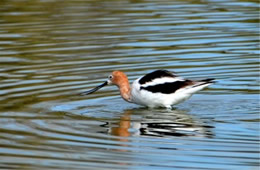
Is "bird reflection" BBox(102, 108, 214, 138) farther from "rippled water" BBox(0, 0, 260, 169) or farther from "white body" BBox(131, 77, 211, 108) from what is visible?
"white body" BBox(131, 77, 211, 108)

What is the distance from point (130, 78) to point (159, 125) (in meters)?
3.19

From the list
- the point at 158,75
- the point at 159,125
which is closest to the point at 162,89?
the point at 158,75

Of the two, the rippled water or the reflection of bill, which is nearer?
the rippled water

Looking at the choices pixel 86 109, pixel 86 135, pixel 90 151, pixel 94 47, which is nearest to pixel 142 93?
pixel 86 109

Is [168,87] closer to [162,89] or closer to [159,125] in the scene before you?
[162,89]

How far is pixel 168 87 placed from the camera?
46.0ft

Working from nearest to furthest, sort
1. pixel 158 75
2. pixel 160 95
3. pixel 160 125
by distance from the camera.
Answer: pixel 160 125
pixel 158 75
pixel 160 95

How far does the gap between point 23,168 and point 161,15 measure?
11.3 m

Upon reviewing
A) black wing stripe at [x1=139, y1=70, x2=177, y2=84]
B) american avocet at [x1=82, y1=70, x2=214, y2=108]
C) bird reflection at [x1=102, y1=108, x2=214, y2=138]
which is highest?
black wing stripe at [x1=139, y1=70, x2=177, y2=84]

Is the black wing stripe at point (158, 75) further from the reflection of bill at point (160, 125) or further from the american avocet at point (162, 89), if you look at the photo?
the reflection of bill at point (160, 125)

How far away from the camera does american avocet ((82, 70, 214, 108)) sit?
13.8m

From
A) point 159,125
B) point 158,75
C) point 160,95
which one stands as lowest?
point 159,125

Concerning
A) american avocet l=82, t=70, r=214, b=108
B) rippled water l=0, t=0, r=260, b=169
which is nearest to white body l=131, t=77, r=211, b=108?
american avocet l=82, t=70, r=214, b=108

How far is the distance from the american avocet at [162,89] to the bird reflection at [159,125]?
0.17m
